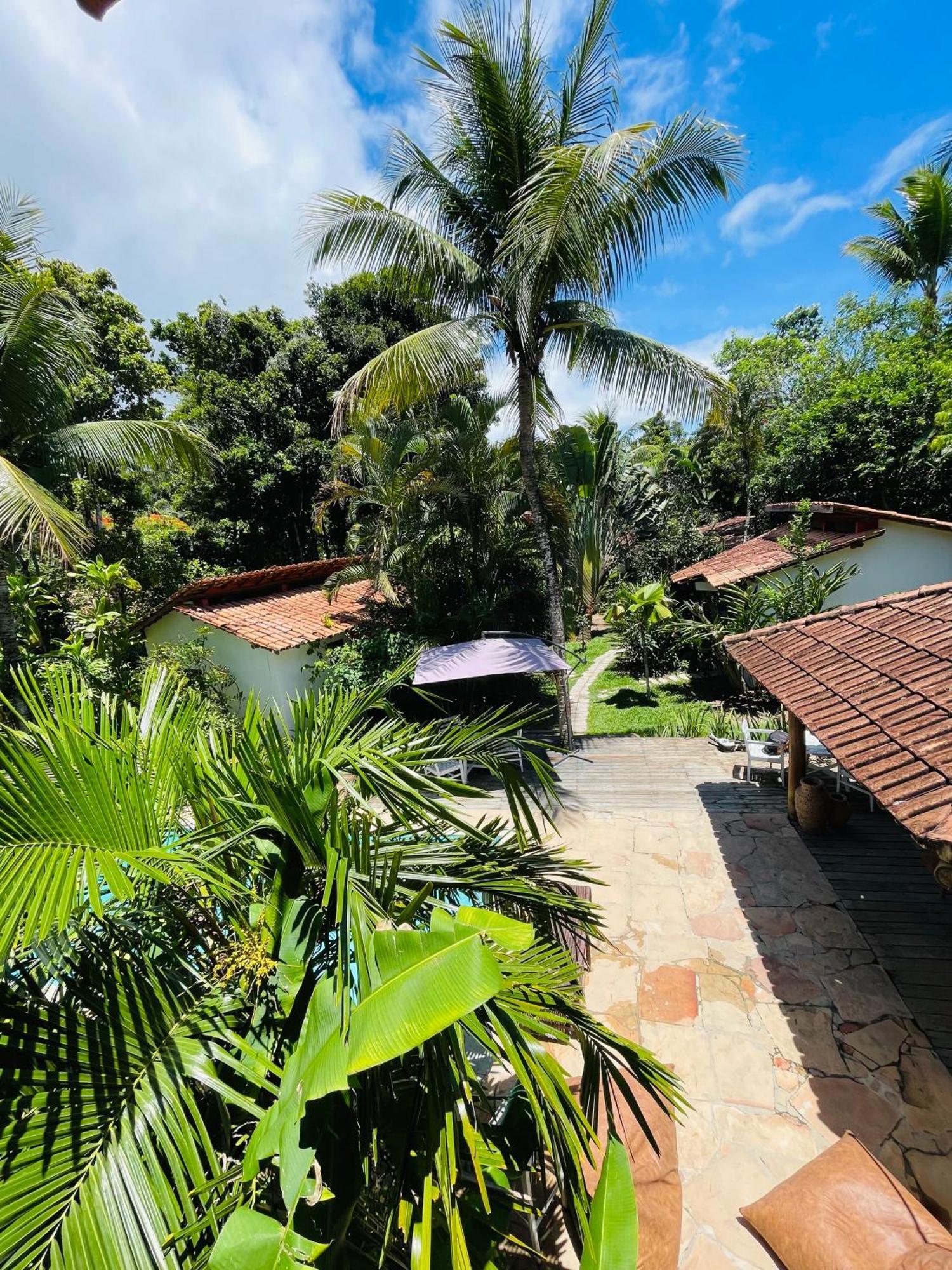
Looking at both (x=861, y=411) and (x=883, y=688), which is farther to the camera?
(x=861, y=411)

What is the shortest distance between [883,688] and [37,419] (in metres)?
14.2

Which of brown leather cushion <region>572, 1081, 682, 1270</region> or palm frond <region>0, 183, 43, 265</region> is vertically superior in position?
palm frond <region>0, 183, 43, 265</region>

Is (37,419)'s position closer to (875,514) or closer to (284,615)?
(284,615)

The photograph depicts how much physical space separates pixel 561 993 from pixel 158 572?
18361 millimetres

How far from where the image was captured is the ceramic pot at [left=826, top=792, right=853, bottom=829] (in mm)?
7553

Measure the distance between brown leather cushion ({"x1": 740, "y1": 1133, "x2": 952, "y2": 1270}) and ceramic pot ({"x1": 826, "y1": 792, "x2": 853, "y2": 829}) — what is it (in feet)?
17.0

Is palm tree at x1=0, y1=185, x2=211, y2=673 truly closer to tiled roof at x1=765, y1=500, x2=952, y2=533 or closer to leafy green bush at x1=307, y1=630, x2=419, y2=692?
leafy green bush at x1=307, y1=630, x2=419, y2=692

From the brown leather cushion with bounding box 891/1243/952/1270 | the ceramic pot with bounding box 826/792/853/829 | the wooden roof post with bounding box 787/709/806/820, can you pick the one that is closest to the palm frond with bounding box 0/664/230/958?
the brown leather cushion with bounding box 891/1243/952/1270

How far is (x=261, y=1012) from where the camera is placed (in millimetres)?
2271

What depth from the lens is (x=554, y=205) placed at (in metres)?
7.49

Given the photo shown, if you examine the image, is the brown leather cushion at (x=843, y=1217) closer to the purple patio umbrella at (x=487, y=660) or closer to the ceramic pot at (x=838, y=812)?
the ceramic pot at (x=838, y=812)

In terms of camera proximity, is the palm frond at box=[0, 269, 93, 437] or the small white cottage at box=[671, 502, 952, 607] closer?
the palm frond at box=[0, 269, 93, 437]

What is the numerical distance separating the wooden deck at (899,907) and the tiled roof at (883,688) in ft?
2.32

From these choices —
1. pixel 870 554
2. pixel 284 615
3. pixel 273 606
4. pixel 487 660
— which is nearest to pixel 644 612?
pixel 870 554
